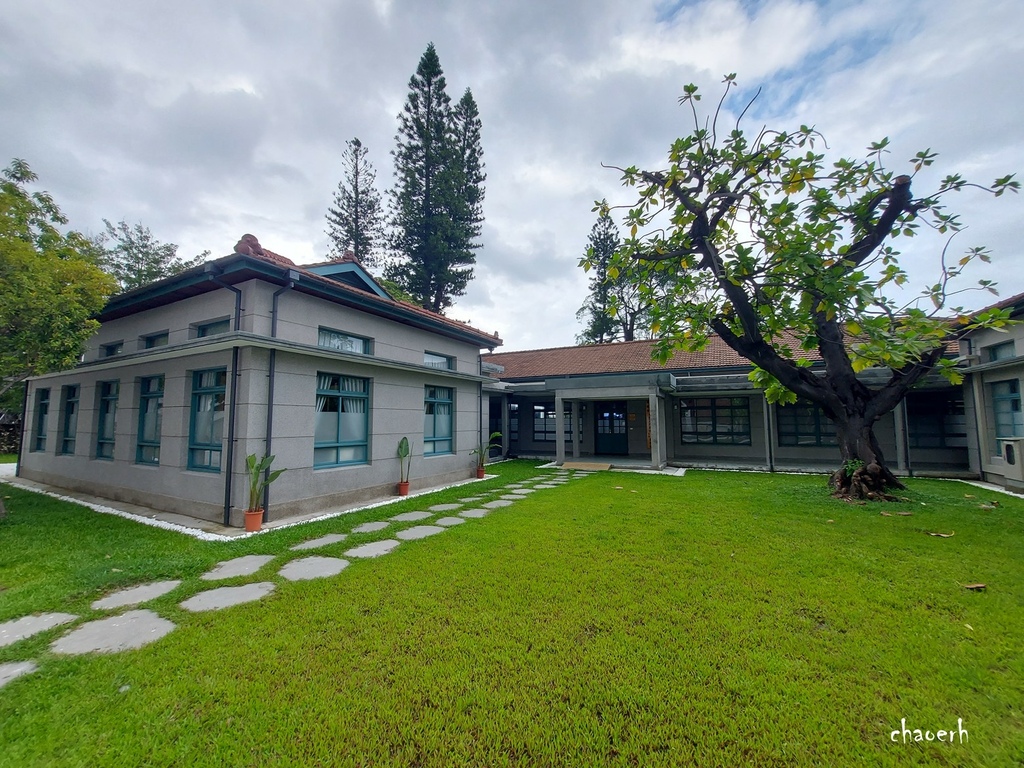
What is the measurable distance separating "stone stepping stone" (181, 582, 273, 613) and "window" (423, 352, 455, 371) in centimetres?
585

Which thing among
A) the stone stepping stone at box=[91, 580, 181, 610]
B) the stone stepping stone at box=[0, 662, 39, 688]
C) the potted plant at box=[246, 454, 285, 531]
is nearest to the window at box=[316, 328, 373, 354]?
the potted plant at box=[246, 454, 285, 531]

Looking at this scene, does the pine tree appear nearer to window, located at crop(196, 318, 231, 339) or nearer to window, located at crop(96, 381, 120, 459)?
window, located at crop(96, 381, 120, 459)

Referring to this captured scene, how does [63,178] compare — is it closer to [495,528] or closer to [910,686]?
[495,528]

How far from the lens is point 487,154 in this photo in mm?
20172

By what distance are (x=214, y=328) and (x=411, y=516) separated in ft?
14.0

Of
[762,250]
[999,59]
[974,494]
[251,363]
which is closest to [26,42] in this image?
[251,363]

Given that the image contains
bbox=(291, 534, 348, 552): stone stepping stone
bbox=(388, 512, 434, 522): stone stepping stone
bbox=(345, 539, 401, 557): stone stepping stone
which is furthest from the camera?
bbox=(388, 512, 434, 522): stone stepping stone

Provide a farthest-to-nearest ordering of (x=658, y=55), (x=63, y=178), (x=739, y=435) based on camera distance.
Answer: (x=739, y=435), (x=63, y=178), (x=658, y=55)

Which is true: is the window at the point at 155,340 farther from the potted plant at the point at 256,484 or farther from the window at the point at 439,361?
the window at the point at 439,361

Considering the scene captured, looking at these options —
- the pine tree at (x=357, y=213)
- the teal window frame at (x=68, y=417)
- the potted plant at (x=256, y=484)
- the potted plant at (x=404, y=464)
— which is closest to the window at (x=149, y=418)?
the potted plant at (x=256, y=484)

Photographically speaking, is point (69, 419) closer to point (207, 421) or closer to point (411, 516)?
point (207, 421)

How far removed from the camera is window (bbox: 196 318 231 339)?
6305 millimetres

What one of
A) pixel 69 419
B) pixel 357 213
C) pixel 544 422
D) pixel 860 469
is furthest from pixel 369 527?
pixel 357 213

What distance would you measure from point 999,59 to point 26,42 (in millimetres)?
12738
